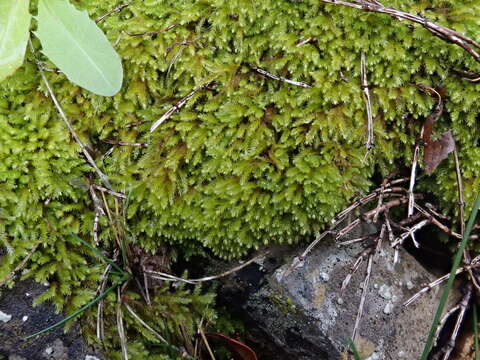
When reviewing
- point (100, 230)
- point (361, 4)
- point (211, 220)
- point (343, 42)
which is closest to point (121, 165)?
point (100, 230)

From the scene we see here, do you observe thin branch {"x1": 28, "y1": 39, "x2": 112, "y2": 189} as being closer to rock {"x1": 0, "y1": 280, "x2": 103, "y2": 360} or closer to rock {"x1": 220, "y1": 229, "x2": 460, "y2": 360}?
rock {"x1": 0, "y1": 280, "x2": 103, "y2": 360}

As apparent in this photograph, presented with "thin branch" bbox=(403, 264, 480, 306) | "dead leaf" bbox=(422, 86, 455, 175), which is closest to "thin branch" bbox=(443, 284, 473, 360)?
"thin branch" bbox=(403, 264, 480, 306)

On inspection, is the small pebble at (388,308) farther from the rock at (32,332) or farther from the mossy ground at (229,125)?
the rock at (32,332)

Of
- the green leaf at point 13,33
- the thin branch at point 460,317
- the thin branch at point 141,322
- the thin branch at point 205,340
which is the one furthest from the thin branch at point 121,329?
the thin branch at point 460,317

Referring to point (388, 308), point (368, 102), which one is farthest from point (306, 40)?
point (388, 308)

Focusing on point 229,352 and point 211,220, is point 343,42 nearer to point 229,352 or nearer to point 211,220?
point 211,220
